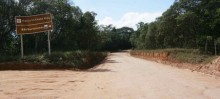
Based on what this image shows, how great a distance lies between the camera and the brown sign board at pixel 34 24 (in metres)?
28.8

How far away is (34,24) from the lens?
28984 millimetres

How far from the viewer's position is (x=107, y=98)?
11.9m

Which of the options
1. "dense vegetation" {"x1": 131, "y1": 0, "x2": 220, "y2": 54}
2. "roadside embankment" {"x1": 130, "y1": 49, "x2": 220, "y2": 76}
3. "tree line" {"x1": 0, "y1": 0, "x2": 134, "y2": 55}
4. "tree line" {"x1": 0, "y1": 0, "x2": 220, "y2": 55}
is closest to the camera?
"roadside embankment" {"x1": 130, "y1": 49, "x2": 220, "y2": 76}

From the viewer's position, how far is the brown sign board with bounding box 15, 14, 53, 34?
94.6ft

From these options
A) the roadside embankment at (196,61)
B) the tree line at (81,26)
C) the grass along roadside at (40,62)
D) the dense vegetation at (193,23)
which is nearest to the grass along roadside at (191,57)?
the roadside embankment at (196,61)

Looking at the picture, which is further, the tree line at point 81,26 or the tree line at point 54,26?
the tree line at point 81,26

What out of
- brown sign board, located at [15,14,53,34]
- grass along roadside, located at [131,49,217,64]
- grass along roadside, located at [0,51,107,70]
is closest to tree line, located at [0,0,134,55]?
brown sign board, located at [15,14,53,34]

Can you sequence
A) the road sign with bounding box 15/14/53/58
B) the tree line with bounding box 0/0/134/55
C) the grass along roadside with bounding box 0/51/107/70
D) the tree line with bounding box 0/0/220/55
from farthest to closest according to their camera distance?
the tree line with bounding box 0/0/220/55
the tree line with bounding box 0/0/134/55
the road sign with bounding box 15/14/53/58
the grass along roadside with bounding box 0/51/107/70

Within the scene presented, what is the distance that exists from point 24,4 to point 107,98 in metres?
27.1

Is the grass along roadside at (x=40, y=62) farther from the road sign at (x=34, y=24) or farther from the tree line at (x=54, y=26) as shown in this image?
the tree line at (x=54, y=26)

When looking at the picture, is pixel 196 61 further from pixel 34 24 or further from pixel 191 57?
pixel 34 24

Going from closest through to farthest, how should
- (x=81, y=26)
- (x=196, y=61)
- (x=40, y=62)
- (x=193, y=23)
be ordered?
(x=40, y=62) → (x=196, y=61) → (x=81, y=26) → (x=193, y=23)

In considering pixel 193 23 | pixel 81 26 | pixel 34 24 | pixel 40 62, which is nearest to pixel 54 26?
pixel 81 26

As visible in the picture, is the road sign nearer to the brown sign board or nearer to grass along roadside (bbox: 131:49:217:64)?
the brown sign board
